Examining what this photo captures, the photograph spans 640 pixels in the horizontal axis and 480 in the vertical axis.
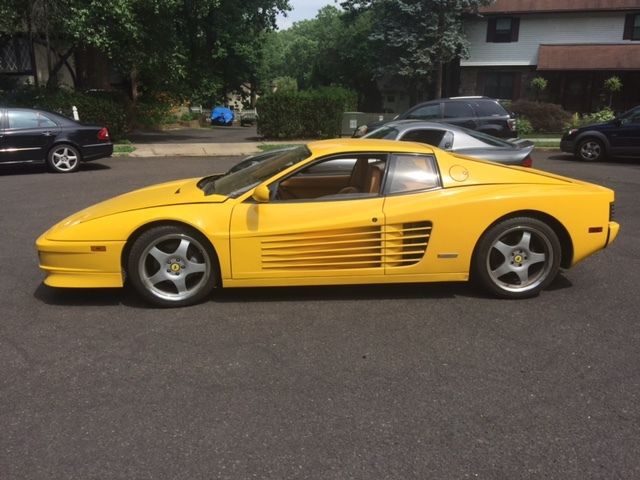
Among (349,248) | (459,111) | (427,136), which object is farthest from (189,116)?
(349,248)

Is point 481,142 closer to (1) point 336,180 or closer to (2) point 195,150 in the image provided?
(1) point 336,180

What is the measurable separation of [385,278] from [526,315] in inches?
43.3

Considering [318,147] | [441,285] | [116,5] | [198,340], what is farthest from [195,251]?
[116,5]

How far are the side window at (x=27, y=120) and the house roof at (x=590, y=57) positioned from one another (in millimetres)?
26949

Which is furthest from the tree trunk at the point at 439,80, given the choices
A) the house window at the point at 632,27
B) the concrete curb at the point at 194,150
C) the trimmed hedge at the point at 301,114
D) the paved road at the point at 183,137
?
the concrete curb at the point at 194,150

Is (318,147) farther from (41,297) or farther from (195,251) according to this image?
(41,297)

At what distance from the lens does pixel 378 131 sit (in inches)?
382

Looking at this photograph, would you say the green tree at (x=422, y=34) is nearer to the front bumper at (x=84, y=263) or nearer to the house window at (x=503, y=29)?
the house window at (x=503, y=29)

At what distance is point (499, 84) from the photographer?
3412 cm

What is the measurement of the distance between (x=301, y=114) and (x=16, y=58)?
15.8 m

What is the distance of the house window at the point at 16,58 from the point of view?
26953mm

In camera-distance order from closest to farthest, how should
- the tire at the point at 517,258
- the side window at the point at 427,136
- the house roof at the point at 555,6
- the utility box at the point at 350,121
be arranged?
the tire at the point at 517,258, the side window at the point at 427,136, the utility box at the point at 350,121, the house roof at the point at 555,6

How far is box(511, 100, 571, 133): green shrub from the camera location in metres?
24.3

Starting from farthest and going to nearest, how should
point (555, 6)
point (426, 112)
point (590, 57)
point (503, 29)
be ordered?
point (503, 29) → point (555, 6) → point (590, 57) → point (426, 112)
